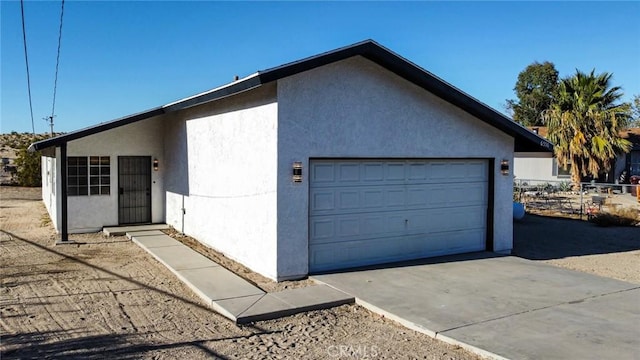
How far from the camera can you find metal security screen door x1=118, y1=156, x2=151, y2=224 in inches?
591

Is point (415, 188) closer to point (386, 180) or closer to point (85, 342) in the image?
point (386, 180)

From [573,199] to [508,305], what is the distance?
2035 centimetres

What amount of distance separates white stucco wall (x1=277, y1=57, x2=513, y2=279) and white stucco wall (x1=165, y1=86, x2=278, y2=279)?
0.81ft

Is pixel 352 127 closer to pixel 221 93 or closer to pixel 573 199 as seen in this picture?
pixel 221 93

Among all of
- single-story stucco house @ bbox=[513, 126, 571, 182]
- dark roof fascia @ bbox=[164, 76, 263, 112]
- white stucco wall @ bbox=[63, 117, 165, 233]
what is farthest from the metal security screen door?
single-story stucco house @ bbox=[513, 126, 571, 182]

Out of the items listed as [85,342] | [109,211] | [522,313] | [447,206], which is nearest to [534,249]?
[447,206]

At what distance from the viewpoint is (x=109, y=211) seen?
1473 centimetres

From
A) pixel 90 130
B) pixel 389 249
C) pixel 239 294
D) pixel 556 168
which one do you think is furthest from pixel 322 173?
pixel 556 168

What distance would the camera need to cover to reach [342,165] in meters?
9.90

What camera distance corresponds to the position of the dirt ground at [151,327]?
19.1 feet

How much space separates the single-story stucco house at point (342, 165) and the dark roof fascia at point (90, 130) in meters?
0.04

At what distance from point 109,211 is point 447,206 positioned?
373 inches

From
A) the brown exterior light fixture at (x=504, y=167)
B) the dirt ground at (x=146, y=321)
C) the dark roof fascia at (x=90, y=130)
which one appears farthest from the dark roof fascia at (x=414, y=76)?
the dark roof fascia at (x=90, y=130)

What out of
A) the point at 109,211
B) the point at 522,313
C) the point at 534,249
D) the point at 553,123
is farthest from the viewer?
the point at 553,123
